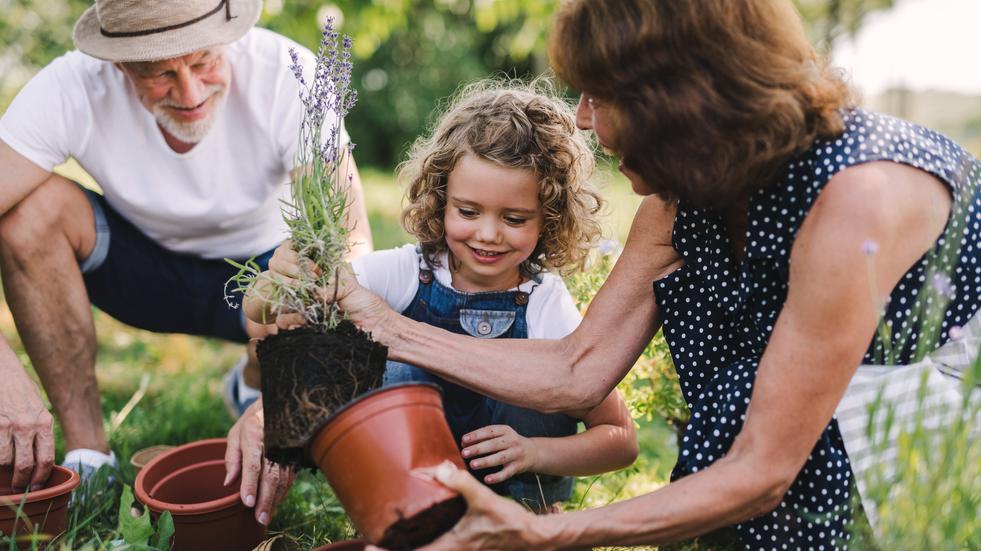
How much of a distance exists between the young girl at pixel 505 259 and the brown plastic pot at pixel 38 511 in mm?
934

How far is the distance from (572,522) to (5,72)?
8899mm

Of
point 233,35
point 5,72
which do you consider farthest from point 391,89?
point 233,35

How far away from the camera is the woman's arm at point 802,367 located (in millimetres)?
1651

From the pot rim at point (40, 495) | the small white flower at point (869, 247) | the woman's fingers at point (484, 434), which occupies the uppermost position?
the small white flower at point (869, 247)

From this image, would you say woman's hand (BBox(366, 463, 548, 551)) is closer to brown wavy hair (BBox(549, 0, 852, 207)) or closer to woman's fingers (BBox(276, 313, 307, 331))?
woman's fingers (BBox(276, 313, 307, 331))

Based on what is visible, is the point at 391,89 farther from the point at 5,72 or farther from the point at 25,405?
the point at 25,405

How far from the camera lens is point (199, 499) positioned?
2.50 m

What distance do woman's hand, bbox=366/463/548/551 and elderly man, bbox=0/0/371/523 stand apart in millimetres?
1275

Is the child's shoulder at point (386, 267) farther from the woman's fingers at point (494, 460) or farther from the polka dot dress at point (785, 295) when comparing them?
the polka dot dress at point (785, 295)

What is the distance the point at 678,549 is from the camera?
234 centimetres

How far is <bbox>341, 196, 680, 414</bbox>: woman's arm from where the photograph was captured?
2.17 m

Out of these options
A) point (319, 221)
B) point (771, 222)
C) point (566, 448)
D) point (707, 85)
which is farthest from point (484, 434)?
point (707, 85)

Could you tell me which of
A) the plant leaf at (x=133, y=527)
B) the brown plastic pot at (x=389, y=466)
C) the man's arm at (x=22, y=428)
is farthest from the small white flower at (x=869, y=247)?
the man's arm at (x=22, y=428)

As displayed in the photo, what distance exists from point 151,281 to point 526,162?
1.68 m
